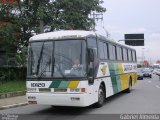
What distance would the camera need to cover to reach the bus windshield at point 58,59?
1354 centimetres

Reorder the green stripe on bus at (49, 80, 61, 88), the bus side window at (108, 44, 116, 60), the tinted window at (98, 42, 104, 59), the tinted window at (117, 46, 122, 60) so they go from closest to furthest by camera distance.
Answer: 1. the green stripe on bus at (49, 80, 61, 88)
2. the tinted window at (98, 42, 104, 59)
3. the bus side window at (108, 44, 116, 60)
4. the tinted window at (117, 46, 122, 60)

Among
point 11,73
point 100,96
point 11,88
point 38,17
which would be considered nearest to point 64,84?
point 100,96

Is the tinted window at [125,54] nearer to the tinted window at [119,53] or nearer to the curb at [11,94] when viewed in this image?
the tinted window at [119,53]

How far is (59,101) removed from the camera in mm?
13336

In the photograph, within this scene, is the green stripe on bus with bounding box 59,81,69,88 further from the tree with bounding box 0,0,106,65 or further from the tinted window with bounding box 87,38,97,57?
the tree with bounding box 0,0,106,65

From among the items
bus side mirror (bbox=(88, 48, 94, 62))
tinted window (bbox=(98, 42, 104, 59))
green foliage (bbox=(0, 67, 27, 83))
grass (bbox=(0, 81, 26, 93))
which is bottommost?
grass (bbox=(0, 81, 26, 93))

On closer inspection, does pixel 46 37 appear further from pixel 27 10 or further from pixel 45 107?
pixel 27 10

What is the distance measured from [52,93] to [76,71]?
117 centimetres

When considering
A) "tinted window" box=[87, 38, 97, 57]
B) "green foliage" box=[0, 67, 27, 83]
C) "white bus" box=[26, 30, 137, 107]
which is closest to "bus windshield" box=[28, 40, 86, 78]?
"white bus" box=[26, 30, 137, 107]

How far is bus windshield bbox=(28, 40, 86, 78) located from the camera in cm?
1354

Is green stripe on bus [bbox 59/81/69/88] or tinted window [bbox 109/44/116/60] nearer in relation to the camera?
green stripe on bus [bbox 59/81/69/88]

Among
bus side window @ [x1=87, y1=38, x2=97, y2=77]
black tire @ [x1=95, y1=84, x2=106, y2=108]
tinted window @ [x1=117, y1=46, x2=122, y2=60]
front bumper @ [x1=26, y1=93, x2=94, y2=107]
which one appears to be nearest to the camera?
front bumper @ [x1=26, y1=93, x2=94, y2=107]

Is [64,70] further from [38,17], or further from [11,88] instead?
[38,17]

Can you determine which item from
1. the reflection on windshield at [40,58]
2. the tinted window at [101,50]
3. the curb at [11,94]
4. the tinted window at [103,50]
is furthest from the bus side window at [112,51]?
the curb at [11,94]
